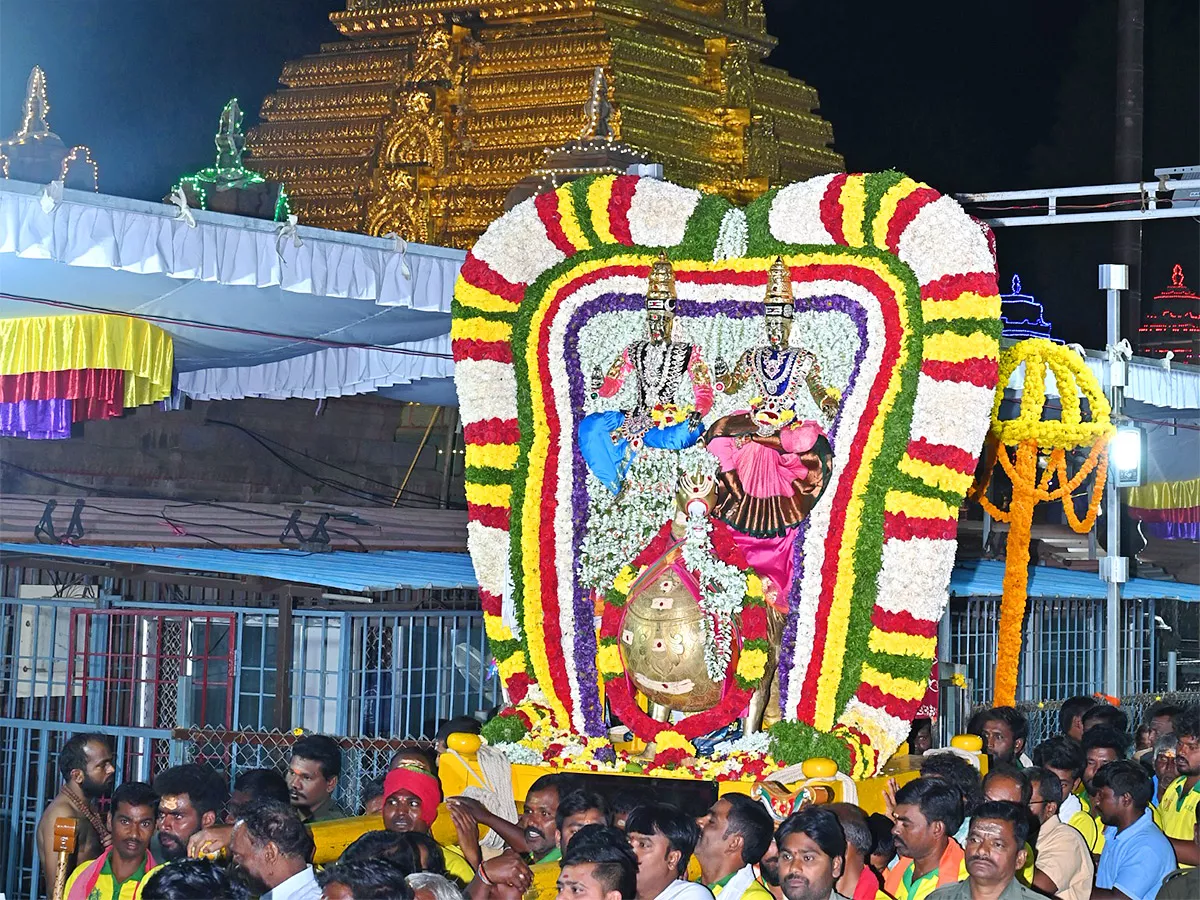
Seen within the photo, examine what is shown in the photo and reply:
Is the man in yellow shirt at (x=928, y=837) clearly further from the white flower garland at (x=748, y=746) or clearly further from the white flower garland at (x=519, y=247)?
the white flower garland at (x=519, y=247)

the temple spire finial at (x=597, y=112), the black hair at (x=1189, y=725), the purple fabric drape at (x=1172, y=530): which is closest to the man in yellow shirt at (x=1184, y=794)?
the black hair at (x=1189, y=725)

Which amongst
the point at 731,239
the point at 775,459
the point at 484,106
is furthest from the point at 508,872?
the point at 484,106

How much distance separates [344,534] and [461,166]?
534cm

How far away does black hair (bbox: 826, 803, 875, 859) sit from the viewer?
6145mm

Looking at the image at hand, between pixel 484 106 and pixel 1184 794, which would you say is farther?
pixel 484 106

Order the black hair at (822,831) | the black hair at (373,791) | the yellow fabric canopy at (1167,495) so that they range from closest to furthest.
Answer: the black hair at (822,831)
the black hair at (373,791)
the yellow fabric canopy at (1167,495)

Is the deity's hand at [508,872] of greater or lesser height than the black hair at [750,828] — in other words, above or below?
below

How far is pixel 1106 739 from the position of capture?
8461 mm

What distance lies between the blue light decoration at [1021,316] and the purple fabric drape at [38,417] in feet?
23.0

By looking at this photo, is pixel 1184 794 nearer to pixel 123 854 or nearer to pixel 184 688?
pixel 123 854

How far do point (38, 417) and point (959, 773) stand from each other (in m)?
5.17

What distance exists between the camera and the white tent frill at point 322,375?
12.5 meters

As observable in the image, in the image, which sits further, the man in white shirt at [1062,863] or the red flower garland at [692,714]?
the red flower garland at [692,714]

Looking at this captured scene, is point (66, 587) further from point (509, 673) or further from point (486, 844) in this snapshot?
point (486, 844)
